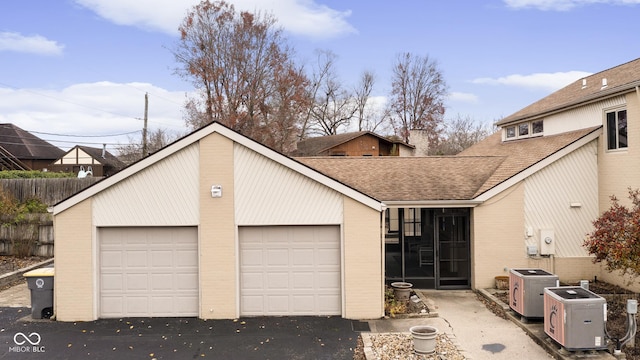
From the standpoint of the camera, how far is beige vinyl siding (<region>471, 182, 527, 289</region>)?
14.7m

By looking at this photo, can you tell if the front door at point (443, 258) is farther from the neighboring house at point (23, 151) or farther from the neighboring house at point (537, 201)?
the neighboring house at point (23, 151)

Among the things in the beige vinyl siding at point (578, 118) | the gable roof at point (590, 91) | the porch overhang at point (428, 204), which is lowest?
the porch overhang at point (428, 204)

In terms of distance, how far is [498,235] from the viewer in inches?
579

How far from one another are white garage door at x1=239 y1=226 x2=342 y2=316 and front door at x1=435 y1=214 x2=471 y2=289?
14.4ft

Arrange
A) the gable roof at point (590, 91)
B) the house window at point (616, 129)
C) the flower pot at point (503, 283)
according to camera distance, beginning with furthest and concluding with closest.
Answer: the flower pot at point (503, 283), the gable roof at point (590, 91), the house window at point (616, 129)

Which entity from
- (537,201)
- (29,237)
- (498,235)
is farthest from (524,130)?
(29,237)

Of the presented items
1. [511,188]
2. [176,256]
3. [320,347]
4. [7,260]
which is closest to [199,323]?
[176,256]

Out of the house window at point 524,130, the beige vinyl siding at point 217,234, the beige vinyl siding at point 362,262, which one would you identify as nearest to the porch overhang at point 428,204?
the beige vinyl siding at point 362,262

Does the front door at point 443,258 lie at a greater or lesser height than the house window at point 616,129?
lesser

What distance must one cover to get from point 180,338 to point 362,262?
4469 millimetres

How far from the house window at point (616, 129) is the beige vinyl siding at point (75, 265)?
46.4ft

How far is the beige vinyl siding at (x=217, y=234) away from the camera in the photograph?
1202cm

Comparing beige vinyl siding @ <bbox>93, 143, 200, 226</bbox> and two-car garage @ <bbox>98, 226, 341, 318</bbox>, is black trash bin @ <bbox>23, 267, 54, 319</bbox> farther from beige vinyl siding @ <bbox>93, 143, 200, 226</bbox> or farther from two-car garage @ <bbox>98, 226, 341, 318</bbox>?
beige vinyl siding @ <bbox>93, 143, 200, 226</bbox>

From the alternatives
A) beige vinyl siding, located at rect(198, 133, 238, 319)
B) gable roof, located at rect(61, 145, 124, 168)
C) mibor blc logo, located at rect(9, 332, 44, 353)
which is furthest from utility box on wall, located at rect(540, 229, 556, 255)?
gable roof, located at rect(61, 145, 124, 168)
